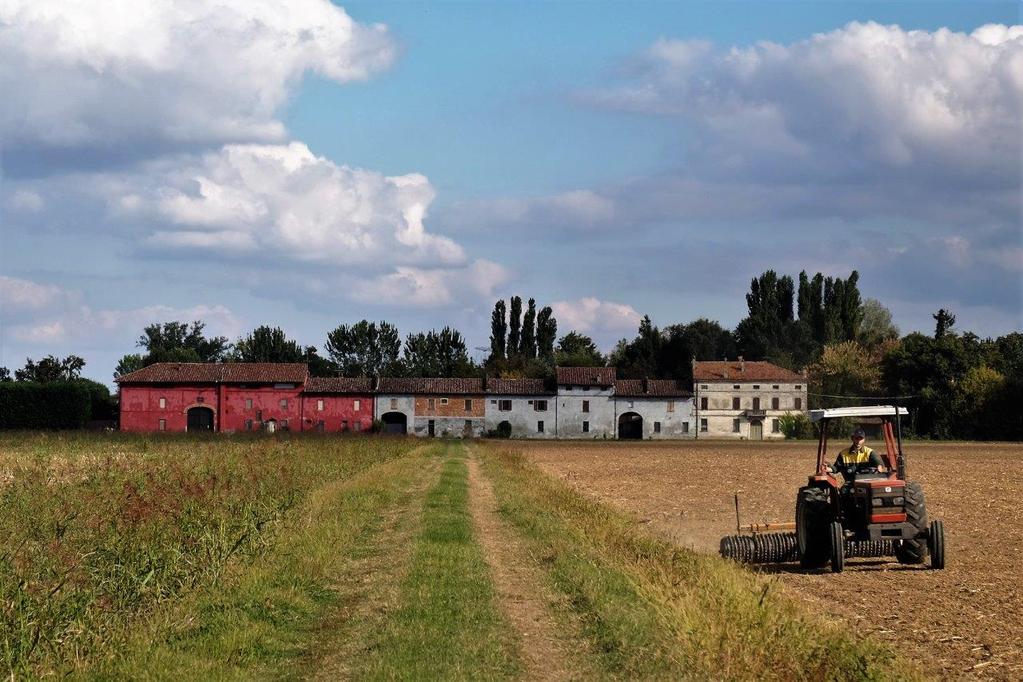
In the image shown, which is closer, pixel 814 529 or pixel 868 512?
pixel 868 512

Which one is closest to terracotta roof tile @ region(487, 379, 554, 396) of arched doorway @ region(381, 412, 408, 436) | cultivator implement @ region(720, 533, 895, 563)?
arched doorway @ region(381, 412, 408, 436)

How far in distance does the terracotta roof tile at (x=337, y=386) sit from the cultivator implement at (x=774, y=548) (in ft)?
314

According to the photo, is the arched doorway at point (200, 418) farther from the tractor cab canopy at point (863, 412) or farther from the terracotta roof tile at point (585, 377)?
the tractor cab canopy at point (863, 412)

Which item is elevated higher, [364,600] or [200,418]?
[200,418]

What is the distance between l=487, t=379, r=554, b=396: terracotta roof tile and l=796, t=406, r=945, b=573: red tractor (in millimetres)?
96687

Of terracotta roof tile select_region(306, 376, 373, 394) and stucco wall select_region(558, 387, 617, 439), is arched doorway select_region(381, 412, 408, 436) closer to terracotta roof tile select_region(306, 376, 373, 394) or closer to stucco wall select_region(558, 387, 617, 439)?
terracotta roof tile select_region(306, 376, 373, 394)

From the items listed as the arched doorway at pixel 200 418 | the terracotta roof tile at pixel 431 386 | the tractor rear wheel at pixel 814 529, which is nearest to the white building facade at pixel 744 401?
the terracotta roof tile at pixel 431 386

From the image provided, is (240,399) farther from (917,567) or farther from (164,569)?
(164,569)

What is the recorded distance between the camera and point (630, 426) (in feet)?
388

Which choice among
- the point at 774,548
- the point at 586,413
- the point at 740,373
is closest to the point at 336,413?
the point at 586,413

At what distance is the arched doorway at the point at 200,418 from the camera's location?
110 m

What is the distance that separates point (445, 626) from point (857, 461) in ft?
32.2

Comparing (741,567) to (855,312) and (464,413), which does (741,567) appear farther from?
(855,312)

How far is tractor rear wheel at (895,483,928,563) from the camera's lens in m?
17.5
